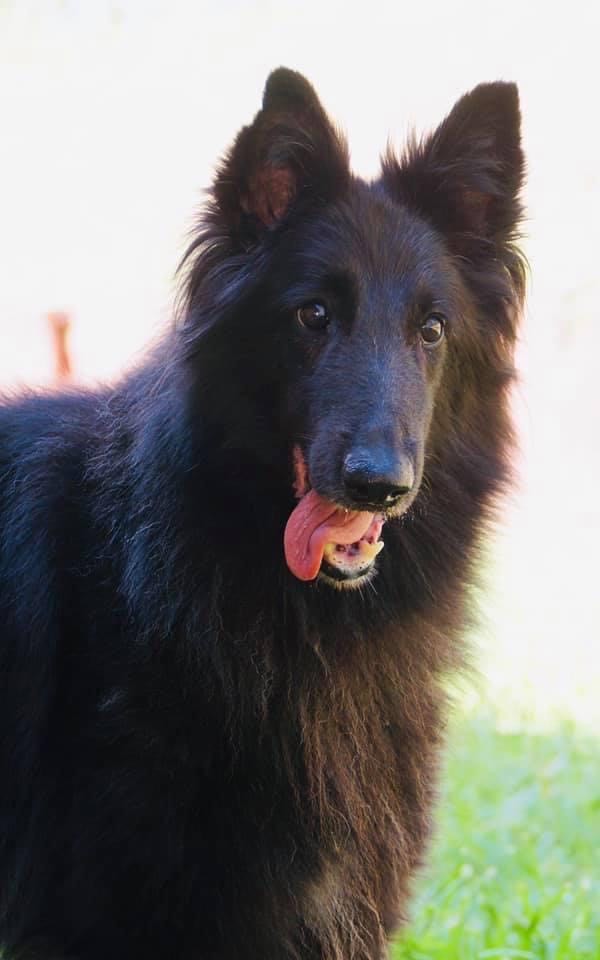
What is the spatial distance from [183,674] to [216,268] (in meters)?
1.16

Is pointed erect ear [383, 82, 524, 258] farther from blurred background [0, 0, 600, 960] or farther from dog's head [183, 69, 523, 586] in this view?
blurred background [0, 0, 600, 960]

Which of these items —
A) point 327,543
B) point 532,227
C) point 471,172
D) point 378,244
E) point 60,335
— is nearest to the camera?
point 327,543

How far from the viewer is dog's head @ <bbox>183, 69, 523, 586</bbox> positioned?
3.11m

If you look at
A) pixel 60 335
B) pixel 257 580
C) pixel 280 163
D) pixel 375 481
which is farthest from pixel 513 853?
pixel 60 335

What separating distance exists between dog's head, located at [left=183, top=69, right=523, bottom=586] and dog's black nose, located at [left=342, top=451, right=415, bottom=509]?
1.5 inches

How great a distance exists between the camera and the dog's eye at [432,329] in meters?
3.32

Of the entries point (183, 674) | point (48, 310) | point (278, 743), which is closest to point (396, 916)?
point (278, 743)

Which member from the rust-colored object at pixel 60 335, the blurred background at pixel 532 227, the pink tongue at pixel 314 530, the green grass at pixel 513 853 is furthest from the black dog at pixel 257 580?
the rust-colored object at pixel 60 335

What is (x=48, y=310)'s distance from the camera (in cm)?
1021

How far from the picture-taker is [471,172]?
136 inches

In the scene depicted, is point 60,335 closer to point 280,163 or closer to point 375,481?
point 280,163

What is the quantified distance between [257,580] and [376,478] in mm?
637

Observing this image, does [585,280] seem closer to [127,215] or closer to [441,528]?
[127,215]

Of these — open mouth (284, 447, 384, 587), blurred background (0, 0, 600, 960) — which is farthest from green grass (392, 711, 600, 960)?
open mouth (284, 447, 384, 587)
